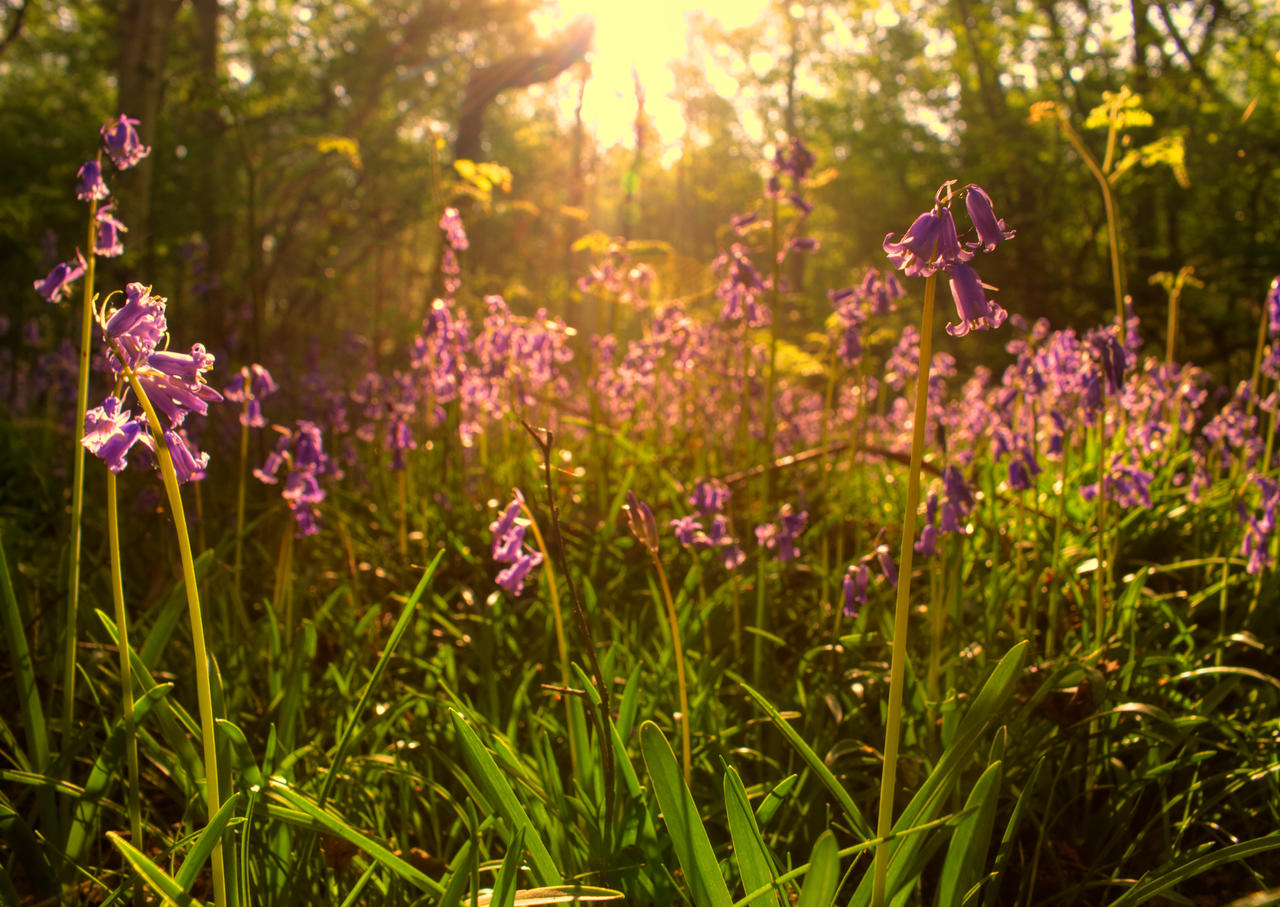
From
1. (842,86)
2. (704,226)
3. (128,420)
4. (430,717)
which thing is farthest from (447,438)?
(704,226)

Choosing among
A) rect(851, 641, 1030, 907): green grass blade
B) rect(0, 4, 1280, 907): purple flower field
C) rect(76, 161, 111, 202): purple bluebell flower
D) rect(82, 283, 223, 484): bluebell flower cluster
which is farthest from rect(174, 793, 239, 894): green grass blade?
rect(76, 161, 111, 202): purple bluebell flower

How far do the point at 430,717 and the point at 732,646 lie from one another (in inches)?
37.7

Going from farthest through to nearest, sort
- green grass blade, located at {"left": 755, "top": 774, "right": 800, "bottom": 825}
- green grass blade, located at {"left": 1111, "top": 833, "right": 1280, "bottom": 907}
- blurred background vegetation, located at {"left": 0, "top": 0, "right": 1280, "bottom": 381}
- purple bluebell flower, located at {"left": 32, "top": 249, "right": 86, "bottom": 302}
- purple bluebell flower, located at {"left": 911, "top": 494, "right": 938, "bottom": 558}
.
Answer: blurred background vegetation, located at {"left": 0, "top": 0, "right": 1280, "bottom": 381}, purple bluebell flower, located at {"left": 911, "top": 494, "right": 938, "bottom": 558}, purple bluebell flower, located at {"left": 32, "top": 249, "right": 86, "bottom": 302}, green grass blade, located at {"left": 755, "top": 774, "right": 800, "bottom": 825}, green grass blade, located at {"left": 1111, "top": 833, "right": 1280, "bottom": 907}

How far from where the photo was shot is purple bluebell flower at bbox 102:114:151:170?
1756 millimetres

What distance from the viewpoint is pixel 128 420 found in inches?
45.8

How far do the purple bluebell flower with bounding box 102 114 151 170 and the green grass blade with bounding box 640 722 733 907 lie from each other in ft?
5.09

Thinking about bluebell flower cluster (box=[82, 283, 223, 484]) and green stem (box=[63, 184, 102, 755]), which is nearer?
bluebell flower cluster (box=[82, 283, 223, 484])

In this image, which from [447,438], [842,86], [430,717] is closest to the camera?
[430,717]

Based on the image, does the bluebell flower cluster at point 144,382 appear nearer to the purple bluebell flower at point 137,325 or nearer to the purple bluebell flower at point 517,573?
the purple bluebell flower at point 137,325

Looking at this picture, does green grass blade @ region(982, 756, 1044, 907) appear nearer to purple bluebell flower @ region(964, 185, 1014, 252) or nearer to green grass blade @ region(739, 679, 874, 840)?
green grass blade @ region(739, 679, 874, 840)

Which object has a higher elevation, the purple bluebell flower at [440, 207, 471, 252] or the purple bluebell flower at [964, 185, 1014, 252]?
the purple bluebell flower at [440, 207, 471, 252]

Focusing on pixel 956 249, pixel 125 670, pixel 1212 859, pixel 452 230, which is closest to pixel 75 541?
pixel 125 670

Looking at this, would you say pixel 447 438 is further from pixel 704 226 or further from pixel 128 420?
pixel 704 226

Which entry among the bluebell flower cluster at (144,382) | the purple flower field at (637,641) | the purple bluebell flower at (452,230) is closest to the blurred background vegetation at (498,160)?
the purple bluebell flower at (452,230)
